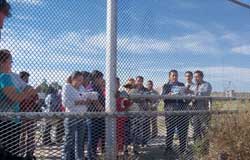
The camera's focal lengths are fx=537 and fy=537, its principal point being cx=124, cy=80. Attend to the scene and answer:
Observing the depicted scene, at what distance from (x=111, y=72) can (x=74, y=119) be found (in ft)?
1.94

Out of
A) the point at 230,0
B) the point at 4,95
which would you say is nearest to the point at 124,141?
the point at 4,95

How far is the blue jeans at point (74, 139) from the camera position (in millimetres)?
4969

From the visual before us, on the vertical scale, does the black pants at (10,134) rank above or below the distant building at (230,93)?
below

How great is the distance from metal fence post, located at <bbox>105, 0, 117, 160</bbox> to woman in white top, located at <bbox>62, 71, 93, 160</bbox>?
0.22 metres

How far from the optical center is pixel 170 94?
6336 mm

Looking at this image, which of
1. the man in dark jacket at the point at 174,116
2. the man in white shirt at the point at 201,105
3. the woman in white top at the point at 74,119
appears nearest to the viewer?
the woman in white top at the point at 74,119

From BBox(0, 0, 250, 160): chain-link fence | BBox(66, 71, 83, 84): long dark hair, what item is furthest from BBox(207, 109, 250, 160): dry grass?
BBox(66, 71, 83, 84): long dark hair

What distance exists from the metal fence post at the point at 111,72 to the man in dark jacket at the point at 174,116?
113 centimetres

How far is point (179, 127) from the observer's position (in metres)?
6.61

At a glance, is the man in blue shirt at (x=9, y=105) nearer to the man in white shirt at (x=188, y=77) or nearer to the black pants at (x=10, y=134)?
the black pants at (x=10, y=134)

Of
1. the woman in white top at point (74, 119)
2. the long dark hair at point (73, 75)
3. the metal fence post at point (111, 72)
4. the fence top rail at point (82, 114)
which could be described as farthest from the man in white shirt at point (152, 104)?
the long dark hair at point (73, 75)

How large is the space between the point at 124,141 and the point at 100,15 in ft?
4.33

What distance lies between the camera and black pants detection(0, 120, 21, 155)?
4363 millimetres

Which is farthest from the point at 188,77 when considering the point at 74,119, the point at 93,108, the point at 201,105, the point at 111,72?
the point at 74,119
